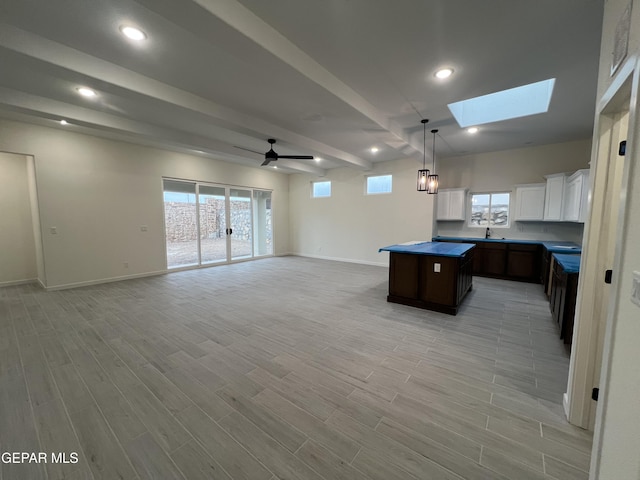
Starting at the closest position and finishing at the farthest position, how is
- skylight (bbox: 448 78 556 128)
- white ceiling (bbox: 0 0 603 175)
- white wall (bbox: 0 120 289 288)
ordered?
white ceiling (bbox: 0 0 603 175)
skylight (bbox: 448 78 556 128)
white wall (bbox: 0 120 289 288)

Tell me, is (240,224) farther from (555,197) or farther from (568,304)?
(555,197)

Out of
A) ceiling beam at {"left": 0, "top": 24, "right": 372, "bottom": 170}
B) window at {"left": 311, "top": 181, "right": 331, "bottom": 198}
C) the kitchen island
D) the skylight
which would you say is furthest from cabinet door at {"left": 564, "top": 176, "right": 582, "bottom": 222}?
window at {"left": 311, "top": 181, "right": 331, "bottom": 198}

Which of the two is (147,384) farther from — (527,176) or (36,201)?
(527,176)

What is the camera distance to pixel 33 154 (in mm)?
4480

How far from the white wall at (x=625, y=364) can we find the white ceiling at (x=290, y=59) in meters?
1.44

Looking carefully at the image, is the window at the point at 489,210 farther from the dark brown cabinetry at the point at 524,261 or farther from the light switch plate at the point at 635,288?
the light switch plate at the point at 635,288

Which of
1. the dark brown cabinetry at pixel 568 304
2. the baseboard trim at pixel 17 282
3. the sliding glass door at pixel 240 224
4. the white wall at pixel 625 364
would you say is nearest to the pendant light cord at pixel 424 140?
the dark brown cabinetry at pixel 568 304

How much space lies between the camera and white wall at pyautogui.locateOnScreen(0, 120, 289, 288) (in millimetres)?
4621

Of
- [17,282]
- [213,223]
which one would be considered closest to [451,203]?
[213,223]

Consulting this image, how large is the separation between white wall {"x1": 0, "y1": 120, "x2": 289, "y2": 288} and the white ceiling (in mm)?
620

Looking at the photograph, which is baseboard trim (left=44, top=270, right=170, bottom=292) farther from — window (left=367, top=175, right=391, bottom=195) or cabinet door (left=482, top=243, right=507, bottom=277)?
cabinet door (left=482, top=243, right=507, bottom=277)

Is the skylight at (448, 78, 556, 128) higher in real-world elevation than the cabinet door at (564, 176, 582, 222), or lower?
higher

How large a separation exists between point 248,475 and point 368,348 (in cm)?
162

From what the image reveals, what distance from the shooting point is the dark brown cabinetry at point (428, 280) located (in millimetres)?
3604
